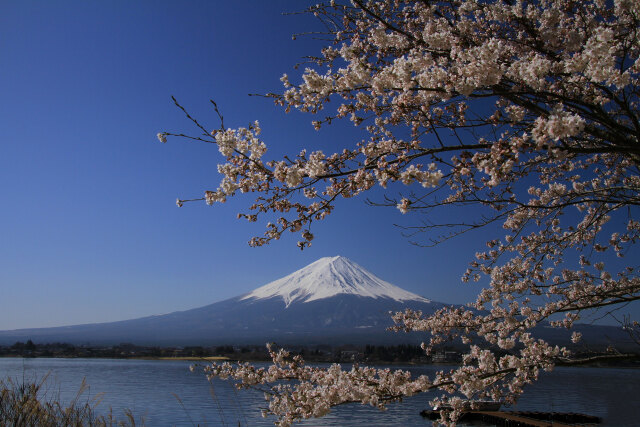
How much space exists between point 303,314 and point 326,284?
859 cm

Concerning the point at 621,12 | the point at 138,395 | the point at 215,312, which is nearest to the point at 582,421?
the point at 621,12

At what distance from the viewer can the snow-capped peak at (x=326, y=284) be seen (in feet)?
311

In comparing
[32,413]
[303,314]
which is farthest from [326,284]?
[32,413]

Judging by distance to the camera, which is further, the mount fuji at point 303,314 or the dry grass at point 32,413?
the mount fuji at point 303,314

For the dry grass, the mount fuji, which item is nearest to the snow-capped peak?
the mount fuji

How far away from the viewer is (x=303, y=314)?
10394 cm

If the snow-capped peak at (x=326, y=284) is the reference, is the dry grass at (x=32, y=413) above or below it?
below

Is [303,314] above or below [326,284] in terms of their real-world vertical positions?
below

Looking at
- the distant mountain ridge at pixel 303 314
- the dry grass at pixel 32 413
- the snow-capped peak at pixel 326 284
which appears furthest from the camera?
the snow-capped peak at pixel 326 284

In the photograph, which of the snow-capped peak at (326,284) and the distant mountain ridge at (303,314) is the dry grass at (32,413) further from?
the snow-capped peak at (326,284)

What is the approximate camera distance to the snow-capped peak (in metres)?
94.8

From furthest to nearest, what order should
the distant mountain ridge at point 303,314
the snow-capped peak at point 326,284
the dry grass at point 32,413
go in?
the snow-capped peak at point 326,284 → the distant mountain ridge at point 303,314 → the dry grass at point 32,413

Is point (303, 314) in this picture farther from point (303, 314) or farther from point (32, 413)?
point (32, 413)

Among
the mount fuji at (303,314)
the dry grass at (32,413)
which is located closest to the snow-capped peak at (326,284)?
the mount fuji at (303,314)
